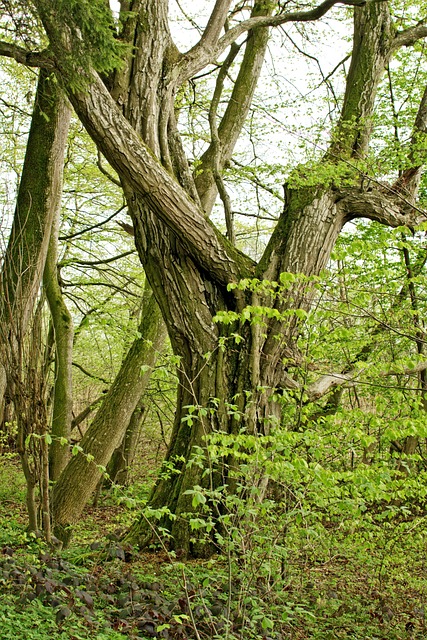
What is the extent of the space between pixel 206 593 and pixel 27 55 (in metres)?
4.20

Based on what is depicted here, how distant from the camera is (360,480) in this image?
145 inches

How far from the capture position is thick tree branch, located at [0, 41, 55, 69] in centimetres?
471

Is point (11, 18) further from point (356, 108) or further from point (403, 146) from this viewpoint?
point (403, 146)

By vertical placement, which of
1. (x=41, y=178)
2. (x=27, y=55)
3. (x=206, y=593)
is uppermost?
(x=27, y=55)

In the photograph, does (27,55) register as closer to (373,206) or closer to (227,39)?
(227,39)

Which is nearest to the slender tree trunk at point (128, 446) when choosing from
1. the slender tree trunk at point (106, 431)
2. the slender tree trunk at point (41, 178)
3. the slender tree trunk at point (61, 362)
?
the slender tree trunk at point (61, 362)

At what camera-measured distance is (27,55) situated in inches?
189

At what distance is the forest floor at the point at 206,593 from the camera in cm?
331

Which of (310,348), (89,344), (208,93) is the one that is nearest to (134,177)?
(310,348)

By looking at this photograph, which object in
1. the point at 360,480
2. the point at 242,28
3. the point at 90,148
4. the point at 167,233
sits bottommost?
the point at 360,480

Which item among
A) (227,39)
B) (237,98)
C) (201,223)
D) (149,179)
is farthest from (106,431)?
(227,39)

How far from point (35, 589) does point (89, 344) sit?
9747mm

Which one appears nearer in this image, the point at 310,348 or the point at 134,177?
the point at 310,348

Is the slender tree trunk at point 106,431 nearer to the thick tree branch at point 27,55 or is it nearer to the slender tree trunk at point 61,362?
the slender tree trunk at point 61,362
